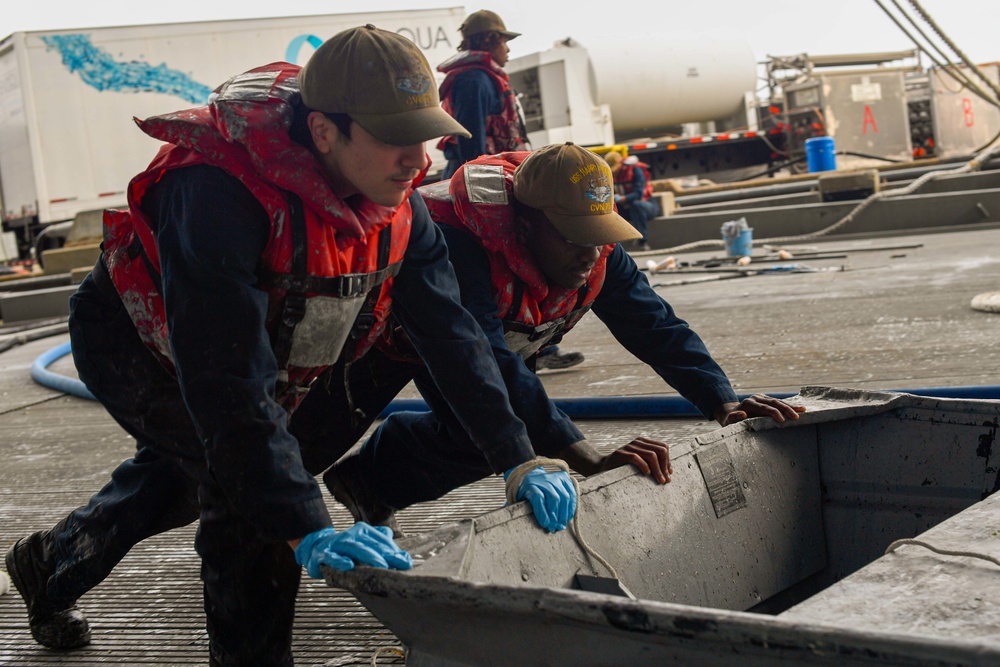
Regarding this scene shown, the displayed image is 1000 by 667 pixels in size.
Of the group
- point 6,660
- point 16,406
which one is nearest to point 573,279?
point 6,660

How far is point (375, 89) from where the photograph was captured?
6.82ft

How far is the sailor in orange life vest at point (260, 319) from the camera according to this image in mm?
1992

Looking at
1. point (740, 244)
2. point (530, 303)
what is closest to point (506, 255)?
point (530, 303)

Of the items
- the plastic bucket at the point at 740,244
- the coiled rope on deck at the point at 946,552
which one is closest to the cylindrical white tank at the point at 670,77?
the plastic bucket at the point at 740,244

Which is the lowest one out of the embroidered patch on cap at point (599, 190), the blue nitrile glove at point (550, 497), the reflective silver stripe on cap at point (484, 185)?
the blue nitrile glove at point (550, 497)

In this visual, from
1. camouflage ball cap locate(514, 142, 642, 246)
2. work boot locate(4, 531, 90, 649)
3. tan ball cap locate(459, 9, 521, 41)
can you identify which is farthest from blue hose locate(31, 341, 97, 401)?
camouflage ball cap locate(514, 142, 642, 246)

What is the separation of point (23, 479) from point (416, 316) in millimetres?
2750

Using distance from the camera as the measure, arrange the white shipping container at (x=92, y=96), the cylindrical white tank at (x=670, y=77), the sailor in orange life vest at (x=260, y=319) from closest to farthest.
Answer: the sailor in orange life vest at (x=260, y=319) < the white shipping container at (x=92, y=96) < the cylindrical white tank at (x=670, y=77)

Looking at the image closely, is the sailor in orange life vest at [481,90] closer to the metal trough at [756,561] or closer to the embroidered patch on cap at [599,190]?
the embroidered patch on cap at [599,190]

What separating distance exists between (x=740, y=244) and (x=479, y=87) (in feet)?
18.0

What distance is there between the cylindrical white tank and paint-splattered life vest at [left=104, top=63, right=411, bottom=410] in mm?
15546

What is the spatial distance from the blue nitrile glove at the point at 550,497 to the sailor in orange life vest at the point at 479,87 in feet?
12.0

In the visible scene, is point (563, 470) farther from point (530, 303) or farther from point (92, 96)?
point (92, 96)

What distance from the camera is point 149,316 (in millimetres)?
2273
